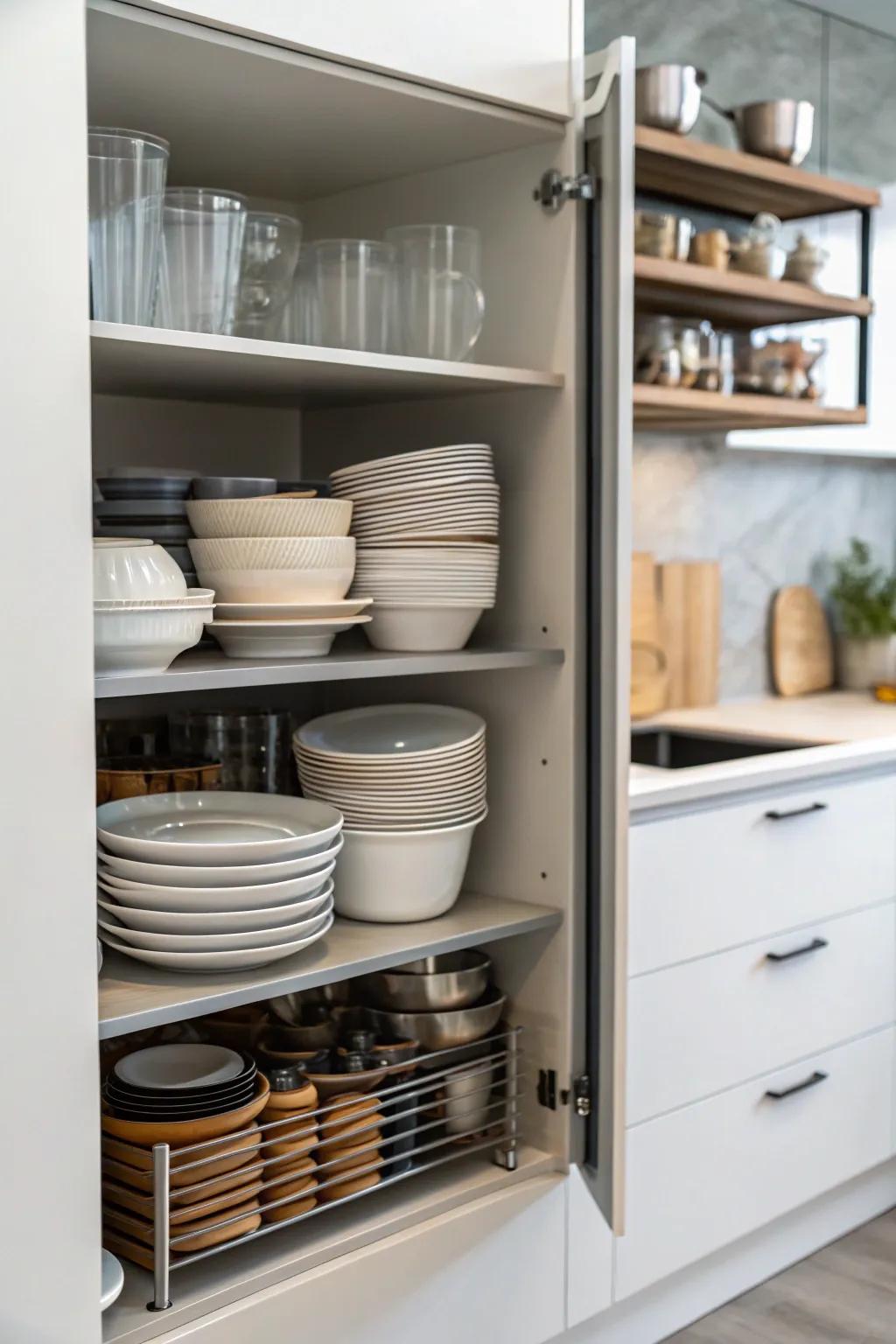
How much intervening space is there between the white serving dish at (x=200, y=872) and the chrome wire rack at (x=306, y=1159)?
10.8 inches

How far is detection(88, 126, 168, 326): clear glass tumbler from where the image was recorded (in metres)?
1.50

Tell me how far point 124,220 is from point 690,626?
192 centimetres

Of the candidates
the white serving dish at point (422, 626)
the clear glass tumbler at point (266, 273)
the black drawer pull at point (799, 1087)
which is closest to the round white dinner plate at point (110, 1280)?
the white serving dish at point (422, 626)

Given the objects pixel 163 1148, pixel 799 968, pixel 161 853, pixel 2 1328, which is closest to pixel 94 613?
pixel 161 853

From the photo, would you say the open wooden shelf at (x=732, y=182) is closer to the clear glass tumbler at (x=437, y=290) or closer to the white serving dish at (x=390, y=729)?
the clear glass tumbler at (x=437, y=290)

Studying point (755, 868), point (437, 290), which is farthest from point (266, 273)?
point (755, 868)

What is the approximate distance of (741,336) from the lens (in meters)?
2.85

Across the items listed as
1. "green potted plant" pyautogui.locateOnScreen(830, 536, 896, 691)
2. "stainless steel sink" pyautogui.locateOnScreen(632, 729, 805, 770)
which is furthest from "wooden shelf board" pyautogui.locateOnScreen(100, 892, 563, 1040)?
"green potted plant" pyautogui.locateOnScreen(830, 536, 896, 691)

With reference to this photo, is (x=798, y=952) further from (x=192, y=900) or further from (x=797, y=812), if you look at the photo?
(x=192, y=900)

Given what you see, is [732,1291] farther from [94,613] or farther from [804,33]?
[804,33]

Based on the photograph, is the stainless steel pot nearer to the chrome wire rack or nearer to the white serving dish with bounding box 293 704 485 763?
the white serving dish with bounding box 293 704 485 763

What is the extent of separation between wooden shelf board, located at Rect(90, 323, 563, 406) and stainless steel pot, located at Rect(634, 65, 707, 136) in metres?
0.84

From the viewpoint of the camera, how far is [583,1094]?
192cm

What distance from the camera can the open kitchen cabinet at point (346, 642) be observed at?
53.1 inches
